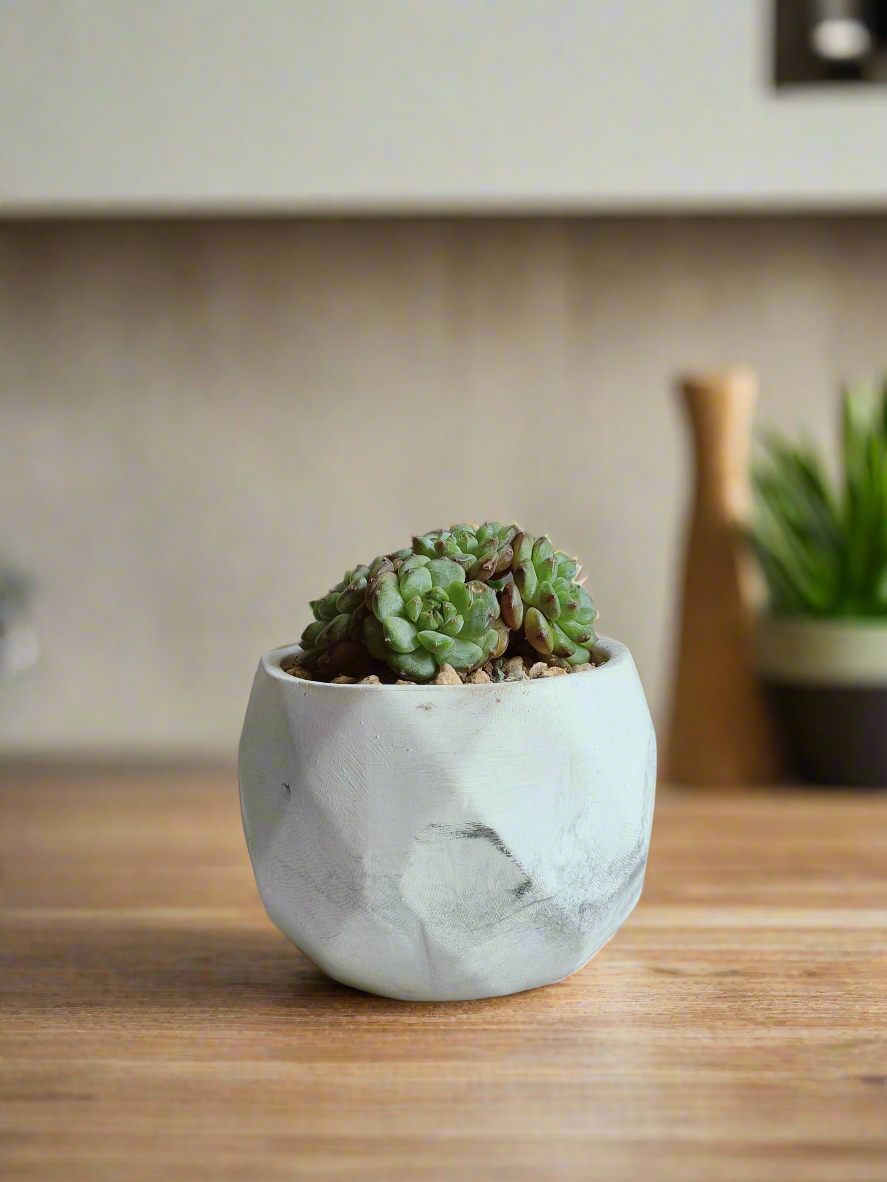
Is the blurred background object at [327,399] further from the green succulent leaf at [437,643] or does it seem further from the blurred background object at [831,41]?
the green succulent leaf at [437,643]

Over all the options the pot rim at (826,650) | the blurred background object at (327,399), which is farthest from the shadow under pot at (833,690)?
the blurred background object at (327,399)

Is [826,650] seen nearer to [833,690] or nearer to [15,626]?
[833,690]

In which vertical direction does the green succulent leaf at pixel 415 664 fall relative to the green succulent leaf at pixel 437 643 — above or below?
below

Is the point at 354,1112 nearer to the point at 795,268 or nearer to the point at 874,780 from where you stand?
the point at 874,780

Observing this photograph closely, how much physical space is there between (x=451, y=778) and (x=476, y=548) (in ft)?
0.35

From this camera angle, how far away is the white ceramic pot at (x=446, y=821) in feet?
1.48

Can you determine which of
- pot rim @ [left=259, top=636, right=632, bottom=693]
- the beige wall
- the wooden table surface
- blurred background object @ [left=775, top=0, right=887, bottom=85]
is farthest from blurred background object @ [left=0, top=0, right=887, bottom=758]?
pot rim @ [left=259, top=636, right=632, bottom=693]

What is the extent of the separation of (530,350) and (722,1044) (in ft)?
2.63

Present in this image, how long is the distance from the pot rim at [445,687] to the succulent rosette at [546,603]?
0.7 inches

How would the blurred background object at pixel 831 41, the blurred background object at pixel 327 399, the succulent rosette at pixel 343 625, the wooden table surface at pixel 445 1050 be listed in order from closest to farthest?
1. the wooden table surface at pixel 445 1050
2. the succulent rosette at pixel 343 625
3. the blurred background object at pixel 831 41
4. the blurred background object at pixel 327 399

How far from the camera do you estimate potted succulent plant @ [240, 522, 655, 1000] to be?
1.49ft

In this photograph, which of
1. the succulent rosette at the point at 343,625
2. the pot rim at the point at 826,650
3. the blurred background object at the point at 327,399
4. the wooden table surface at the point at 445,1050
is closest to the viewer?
the wooden table surface at the point at 445,1050

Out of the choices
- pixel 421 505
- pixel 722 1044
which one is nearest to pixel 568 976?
pixel 722 1044

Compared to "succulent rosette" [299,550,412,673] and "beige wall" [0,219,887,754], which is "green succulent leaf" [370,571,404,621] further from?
"beige wall" [0,219,887,754]
